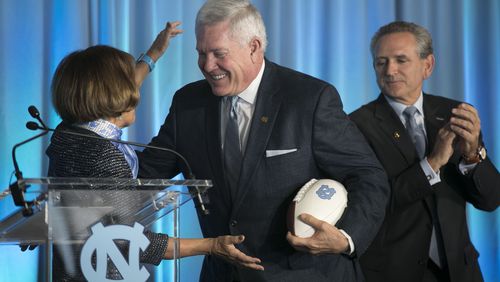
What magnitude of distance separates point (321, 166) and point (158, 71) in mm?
1610

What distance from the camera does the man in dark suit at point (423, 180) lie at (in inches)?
107

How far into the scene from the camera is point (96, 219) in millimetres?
1612

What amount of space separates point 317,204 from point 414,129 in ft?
2.94

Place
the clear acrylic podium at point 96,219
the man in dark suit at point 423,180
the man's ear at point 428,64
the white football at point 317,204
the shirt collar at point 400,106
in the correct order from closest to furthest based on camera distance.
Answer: the clear acrylic podium at point 96,219 < the white football at point 317,204 < the man in dark suit at point 423,180 < the shirt collar at point 400,106 < the man's ear at point 428,64

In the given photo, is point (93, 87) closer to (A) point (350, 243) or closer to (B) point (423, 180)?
(A) point (350, 243)

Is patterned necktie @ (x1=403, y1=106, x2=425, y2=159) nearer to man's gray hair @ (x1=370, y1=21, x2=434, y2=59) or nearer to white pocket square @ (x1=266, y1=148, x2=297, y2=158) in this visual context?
man's gray hair @ (x1=370, y1=21, x2=434, y2=59)

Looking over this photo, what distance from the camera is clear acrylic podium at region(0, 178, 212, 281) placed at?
1580 millimetres

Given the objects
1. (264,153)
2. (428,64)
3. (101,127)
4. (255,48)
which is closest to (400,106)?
(428,64)

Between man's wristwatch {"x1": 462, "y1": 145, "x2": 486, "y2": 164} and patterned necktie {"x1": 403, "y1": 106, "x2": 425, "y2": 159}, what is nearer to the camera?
man's wristwatch {"x1": 462, "y1": 145, "x2": 486, "y2": 164}

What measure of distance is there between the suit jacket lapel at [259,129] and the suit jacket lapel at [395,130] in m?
0.64

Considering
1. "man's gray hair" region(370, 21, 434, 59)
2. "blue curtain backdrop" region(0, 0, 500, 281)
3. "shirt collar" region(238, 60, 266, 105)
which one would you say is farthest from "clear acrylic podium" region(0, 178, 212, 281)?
"blue curtain backdrop" region(0, 0, 500, 281)

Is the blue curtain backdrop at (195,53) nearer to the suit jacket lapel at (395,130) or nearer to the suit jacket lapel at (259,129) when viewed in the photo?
the suit jacket lapel at (395,130)

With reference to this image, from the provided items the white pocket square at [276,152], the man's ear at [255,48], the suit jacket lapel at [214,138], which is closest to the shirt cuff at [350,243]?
the white pocket square at [276,152]

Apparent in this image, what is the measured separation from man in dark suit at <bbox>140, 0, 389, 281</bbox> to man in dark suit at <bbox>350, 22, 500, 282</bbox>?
0.43m
